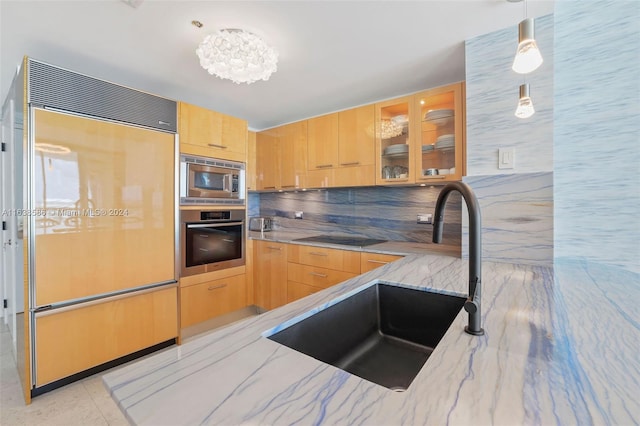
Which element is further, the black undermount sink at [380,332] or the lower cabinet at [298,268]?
the lower cabinet at [298,268]

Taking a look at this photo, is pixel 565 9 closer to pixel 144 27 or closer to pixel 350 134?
pixel 350 134

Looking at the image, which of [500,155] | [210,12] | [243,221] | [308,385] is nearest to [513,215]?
[500,155]

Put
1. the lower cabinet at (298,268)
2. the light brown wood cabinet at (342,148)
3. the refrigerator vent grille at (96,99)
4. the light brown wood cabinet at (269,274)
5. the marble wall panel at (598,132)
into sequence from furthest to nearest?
1. the light brown wood cabinet at (269,274)
2. the light brown wood cabinet at (342,148)
3. the lower cabinet at (298,268)
4. the refrigerator vent grille at (96,99)
5. the marble wall panel at (598,132)

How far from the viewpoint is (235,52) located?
62.9 inches

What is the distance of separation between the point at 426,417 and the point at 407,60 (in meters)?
2.17

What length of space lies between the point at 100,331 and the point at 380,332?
1985mm

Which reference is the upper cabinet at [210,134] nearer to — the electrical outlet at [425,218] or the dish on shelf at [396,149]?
the dish on shelf at [396,149]

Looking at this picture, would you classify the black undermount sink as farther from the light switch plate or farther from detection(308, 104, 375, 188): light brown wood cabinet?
detection(308, 104, 375, 188): light brown wood cabinet

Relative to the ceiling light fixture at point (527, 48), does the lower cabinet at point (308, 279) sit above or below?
below

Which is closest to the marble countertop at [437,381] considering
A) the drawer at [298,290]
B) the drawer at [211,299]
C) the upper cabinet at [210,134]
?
the drawer at [298,290]

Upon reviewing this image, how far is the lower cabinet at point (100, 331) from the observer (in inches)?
67.9

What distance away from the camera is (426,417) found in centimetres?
44

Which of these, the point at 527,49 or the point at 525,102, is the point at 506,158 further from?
the point at 527,49

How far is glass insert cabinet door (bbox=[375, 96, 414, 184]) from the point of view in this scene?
2.36 m
